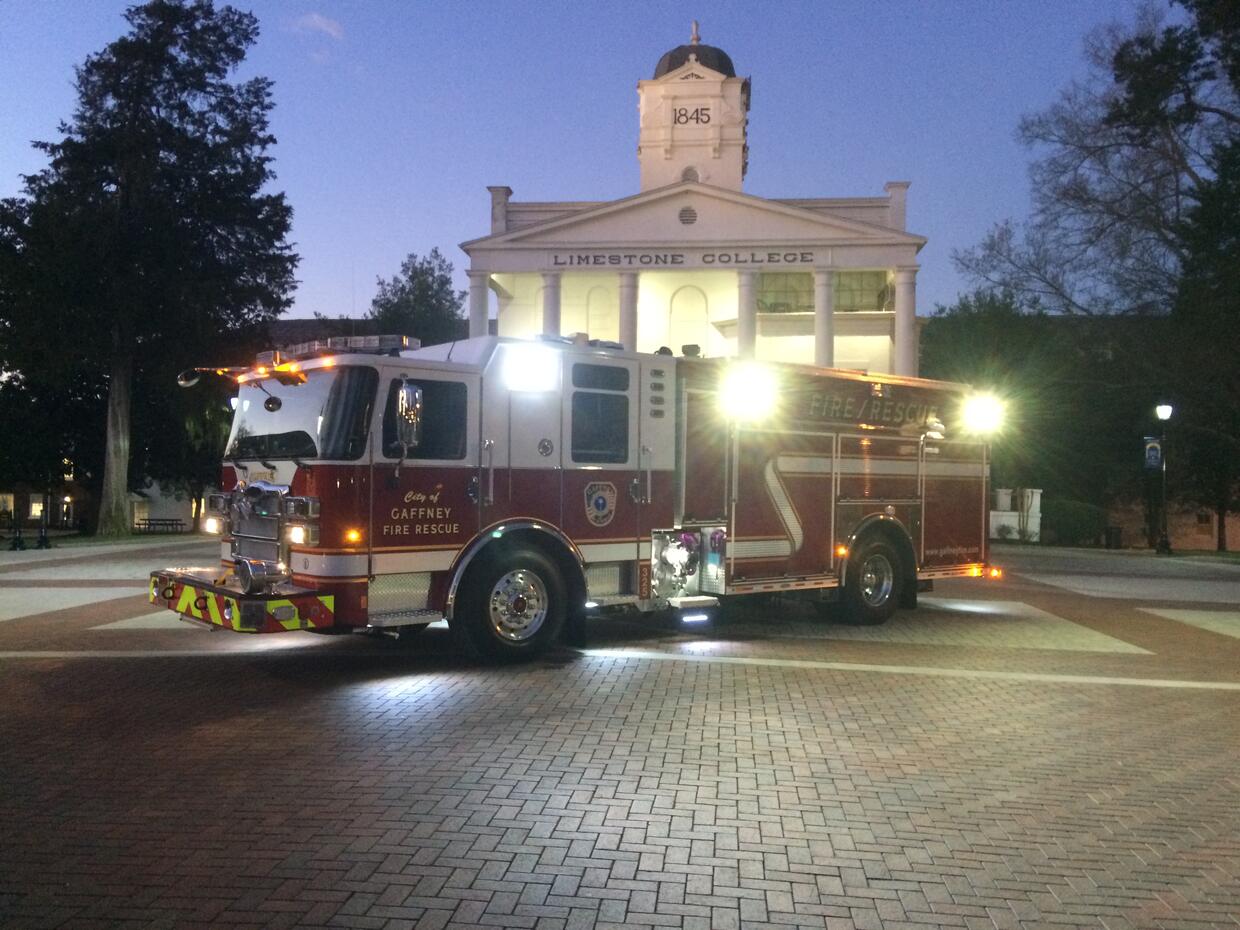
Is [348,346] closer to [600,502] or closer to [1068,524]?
[600,502]

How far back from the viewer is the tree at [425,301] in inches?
3073

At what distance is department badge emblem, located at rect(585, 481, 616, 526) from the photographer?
32.9 ft

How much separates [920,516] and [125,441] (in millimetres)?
31310

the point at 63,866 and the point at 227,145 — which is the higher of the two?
the point at 227,145

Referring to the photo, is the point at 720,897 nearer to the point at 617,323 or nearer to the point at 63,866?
the point at 63,866

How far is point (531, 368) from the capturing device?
9.68 metres

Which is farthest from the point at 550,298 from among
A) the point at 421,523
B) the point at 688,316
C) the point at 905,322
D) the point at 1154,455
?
the point at 421,523

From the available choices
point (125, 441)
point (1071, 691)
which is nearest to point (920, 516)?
point (1071, 691)

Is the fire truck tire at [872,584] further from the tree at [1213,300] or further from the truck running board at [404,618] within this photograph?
the tree at [1213,300]

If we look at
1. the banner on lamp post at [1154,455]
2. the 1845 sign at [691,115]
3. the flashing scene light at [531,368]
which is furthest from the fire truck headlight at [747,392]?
the 1845 sign at [691,115]

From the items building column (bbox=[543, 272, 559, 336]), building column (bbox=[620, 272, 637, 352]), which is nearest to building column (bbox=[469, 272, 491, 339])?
building column (bbox=[543, 272, 559, 336])

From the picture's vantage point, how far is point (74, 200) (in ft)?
113

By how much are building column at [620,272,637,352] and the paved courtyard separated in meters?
34.8

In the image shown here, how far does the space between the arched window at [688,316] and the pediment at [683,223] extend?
544cm
